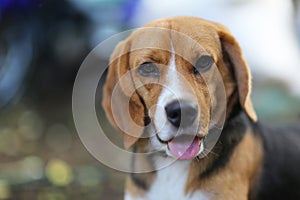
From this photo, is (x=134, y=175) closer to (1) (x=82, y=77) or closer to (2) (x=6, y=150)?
(1) (x=82, y=77)

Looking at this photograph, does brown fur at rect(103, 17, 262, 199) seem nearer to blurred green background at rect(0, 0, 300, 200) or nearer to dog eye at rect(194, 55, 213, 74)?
dog eye at rect(194, 55, 213, 74)

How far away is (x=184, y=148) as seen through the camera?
8.98 feet

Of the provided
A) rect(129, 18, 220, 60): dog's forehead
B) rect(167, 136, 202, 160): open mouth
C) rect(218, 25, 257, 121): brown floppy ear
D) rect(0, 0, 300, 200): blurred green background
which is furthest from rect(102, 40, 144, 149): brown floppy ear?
rect(0, 0, 300, 200): blurred green background

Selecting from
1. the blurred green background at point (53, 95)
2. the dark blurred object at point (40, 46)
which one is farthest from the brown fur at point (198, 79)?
the dark blurred object at point (40, 46)

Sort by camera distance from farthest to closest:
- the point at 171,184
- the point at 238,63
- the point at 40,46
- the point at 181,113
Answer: the point at 40,46
the point at 171,184
the point at 238,63
the point at 181,113

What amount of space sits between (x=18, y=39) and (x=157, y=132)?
3.32 m

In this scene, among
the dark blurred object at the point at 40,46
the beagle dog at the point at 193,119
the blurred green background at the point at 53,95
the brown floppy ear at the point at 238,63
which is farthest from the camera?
the dark blurred object at the point at 40,46

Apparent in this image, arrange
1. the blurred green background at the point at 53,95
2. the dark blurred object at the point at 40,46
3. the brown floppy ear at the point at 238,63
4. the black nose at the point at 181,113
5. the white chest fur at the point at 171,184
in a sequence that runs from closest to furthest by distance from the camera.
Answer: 1. the black nose at the point at 181,113
2. the brown floppy ear at the point at 238,63
3. the white chest fur at the point at 171,184
4. the blurred green background at the point at 53,95
5. the dark blurred object at the point at 40,46

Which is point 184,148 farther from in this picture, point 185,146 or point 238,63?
point 238,63

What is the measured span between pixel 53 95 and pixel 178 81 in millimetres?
3706

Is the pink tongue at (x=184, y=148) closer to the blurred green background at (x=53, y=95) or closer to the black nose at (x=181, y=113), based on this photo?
the black nose at (x=181, y=113)

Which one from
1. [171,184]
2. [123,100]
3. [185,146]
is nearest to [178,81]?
[185,146]

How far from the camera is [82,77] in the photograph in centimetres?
400

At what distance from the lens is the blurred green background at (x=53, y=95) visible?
4.73 metres
